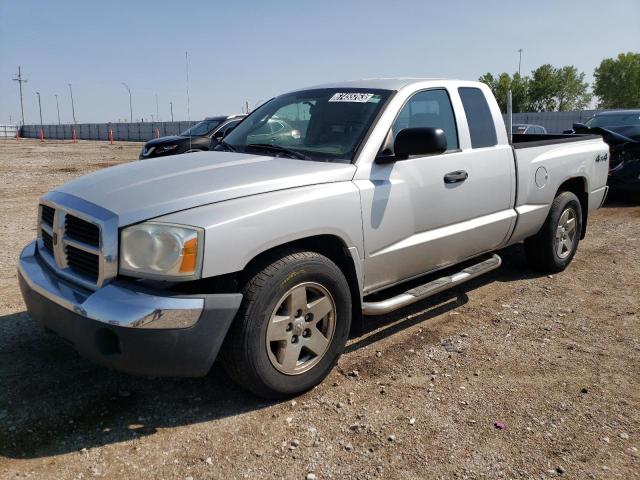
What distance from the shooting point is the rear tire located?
215 inches

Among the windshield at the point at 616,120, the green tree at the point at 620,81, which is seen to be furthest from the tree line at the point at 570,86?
the windshield at the point at 616,120

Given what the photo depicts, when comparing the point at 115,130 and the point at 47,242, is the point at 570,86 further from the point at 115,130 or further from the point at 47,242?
the point at 47,242

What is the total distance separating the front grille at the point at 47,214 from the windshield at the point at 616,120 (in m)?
10.4

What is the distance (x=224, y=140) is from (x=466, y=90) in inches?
78.4

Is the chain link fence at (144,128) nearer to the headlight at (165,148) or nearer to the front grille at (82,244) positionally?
the headlight at (165,148)

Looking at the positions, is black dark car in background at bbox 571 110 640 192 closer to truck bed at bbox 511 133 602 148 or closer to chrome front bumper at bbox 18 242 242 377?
truck bed at bbox 511 133 602 148

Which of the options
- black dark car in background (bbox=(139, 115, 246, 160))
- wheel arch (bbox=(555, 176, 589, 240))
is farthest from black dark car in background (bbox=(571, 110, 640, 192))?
black dark car in background (bbox=(139, 115, 246, 160))

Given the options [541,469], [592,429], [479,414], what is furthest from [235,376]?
[592,429]

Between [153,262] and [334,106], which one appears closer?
[153,262]

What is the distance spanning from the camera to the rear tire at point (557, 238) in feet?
17.9

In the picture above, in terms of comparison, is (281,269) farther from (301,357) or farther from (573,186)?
(573,186)

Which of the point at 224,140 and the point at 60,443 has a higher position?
the point at 224,140

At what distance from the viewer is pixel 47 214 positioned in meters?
3.41

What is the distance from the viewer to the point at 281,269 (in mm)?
3006
